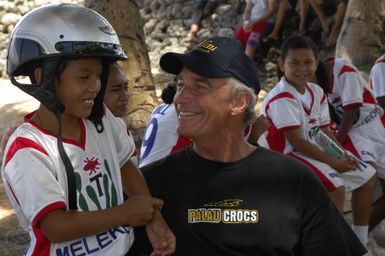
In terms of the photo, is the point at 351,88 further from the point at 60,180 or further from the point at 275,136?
the point at 60,180

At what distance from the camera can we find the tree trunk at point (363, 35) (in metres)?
8.36

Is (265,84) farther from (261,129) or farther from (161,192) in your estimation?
(161,192)

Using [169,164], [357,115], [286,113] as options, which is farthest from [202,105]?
[357,115]

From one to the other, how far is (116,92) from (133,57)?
3238 millimetres

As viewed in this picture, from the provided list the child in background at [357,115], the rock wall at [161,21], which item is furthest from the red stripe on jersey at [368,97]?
the rock wall at [161,21]

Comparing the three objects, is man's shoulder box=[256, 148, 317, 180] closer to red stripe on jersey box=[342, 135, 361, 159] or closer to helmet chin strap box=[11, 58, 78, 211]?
helmet chin strap box=[11, 58, 78, 211]

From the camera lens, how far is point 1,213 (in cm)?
584

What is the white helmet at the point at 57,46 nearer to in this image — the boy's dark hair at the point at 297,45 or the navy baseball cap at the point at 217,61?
the navy baseball cap at the point at 217,61

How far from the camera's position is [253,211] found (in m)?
2.45

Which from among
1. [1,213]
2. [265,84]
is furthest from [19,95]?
[1,213]

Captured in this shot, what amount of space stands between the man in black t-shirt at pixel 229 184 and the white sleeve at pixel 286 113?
1.59 meters

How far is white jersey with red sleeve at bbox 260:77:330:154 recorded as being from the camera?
13.9 feet

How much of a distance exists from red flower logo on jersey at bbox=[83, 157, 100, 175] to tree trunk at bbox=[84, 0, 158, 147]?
3885 mm

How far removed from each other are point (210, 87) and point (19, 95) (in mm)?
8633
